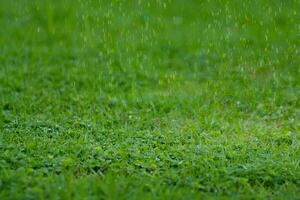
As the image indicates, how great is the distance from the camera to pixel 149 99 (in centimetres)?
639

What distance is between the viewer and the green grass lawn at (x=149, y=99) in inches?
175

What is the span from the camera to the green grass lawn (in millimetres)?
4449

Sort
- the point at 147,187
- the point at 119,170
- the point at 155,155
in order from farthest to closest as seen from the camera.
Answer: the point at 155,155, the point at 119,170, the point at 147,187

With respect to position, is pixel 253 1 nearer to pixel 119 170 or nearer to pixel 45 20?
pixel 45 20

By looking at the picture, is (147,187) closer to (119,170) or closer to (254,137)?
(119,170)

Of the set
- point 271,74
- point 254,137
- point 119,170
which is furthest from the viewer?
point 271,74

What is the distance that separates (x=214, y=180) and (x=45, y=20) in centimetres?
498

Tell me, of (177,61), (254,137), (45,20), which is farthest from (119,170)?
(45,20)

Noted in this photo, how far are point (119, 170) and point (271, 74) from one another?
3188mm

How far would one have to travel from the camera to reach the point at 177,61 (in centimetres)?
750

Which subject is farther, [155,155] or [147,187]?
[155,155]

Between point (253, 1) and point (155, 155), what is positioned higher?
point (253, 1)

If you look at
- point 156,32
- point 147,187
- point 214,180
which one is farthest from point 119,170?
point 156,32

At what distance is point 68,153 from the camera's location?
485cm
